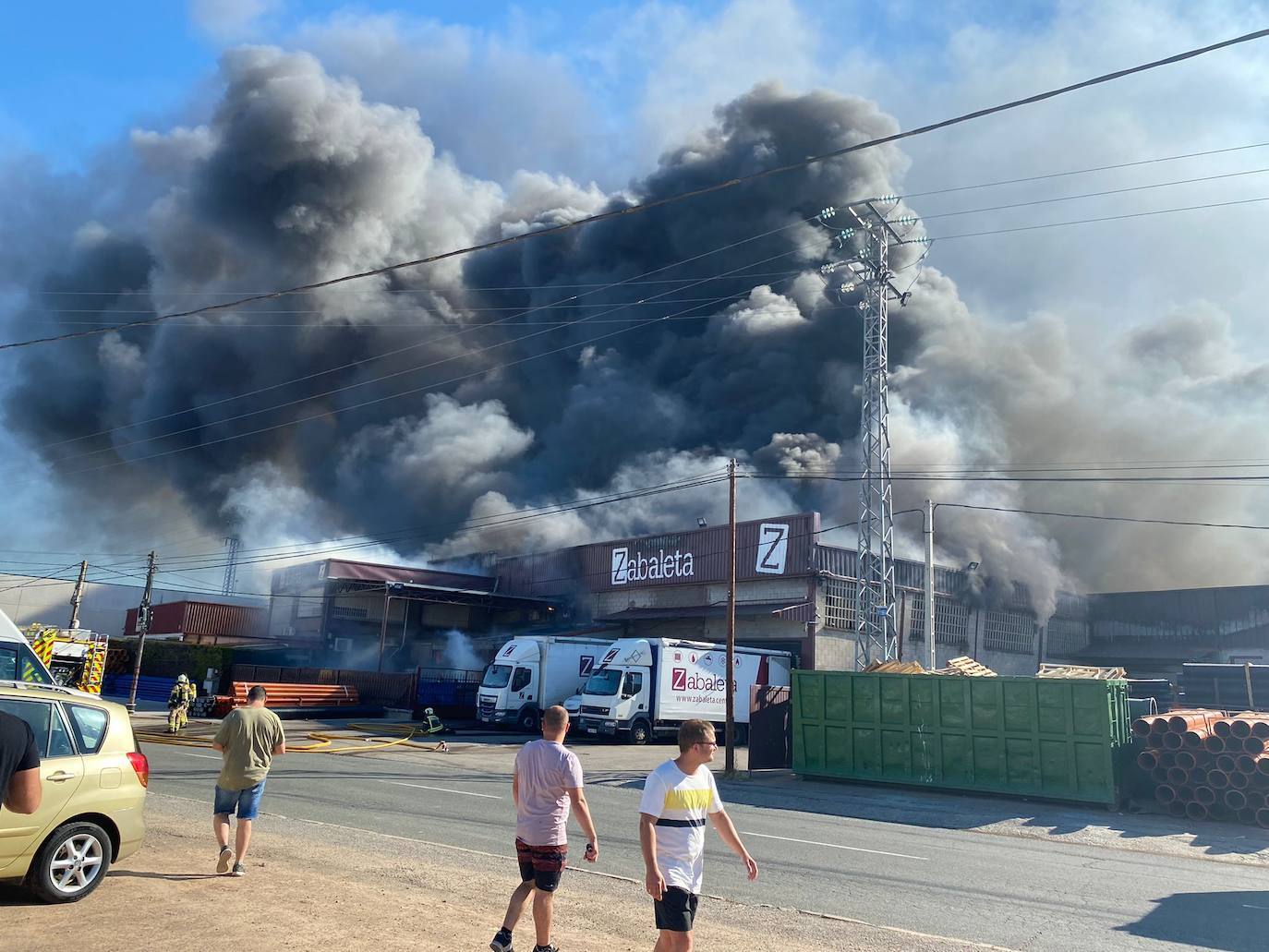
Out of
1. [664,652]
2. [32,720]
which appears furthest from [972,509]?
[32,720]

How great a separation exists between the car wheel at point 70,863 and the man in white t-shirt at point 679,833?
13.7 feet

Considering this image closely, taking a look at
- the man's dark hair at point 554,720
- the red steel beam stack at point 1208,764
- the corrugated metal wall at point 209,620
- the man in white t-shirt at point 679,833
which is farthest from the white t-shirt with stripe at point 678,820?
the corrugated metal wall at point 209,620

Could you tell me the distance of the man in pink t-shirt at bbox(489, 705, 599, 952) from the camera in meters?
5.21

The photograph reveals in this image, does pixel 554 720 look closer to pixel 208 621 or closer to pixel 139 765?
pixel 139 765

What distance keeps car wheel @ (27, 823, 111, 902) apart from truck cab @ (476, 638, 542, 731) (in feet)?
73.6

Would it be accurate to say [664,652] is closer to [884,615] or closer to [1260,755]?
[884,615]

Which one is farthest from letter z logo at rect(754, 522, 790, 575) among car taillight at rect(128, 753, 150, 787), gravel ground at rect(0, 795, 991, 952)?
car taillight at rect(128, 753, 150, 787)

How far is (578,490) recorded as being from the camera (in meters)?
53.1

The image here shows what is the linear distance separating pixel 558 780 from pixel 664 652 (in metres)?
21.1

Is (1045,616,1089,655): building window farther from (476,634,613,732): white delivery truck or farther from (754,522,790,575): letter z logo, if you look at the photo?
(476,634,613,732): white delivery truck

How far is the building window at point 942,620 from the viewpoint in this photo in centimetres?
3409

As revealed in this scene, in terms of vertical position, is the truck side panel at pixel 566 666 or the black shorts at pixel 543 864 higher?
the truck side panel at pixel 566 666

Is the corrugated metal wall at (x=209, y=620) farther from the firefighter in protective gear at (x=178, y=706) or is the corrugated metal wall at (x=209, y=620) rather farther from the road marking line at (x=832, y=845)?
the road marking line at (x=832, y=845)

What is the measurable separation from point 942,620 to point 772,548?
7.49 meters
